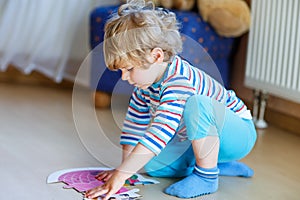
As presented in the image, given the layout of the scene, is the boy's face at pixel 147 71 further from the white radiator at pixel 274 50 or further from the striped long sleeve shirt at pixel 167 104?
the white radiator at pixel 274 50

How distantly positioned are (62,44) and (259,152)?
1068 mm

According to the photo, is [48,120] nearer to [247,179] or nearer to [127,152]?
[127,152]

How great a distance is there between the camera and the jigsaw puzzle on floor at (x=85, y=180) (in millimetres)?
1288

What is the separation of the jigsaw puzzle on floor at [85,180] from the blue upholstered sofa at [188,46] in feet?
1.70

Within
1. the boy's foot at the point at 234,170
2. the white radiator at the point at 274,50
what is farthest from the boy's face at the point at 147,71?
the white radiator at the point at 274,50

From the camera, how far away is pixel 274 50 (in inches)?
73.5

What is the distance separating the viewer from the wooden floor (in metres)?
1.33

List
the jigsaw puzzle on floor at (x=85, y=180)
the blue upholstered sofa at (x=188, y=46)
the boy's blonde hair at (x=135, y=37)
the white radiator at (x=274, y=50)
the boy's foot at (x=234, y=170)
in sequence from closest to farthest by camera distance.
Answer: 1. the boy's blonde hair at (x=135, y=37)
2. the jigsaw puzzle on floor at (x=85, y=180)
3. the boy's foot at (x=234, y=170)
4. the white radiator at (x=274, y=50)
5. the blue upholstered sofa at (x=188, y=46)

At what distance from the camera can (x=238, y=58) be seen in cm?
216

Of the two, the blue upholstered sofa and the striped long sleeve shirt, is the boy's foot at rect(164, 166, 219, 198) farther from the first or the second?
the blue upholstered sofa

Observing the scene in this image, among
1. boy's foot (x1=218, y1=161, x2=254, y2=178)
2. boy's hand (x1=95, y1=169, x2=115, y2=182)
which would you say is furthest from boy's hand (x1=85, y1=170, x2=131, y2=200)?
boy's foot (x1=218, y1=161, x2=254, y2=178)

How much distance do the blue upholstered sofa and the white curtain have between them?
0.30m

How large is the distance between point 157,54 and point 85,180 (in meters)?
0.37

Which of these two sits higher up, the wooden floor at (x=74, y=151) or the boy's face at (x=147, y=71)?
the boy's face at (x=147, y=71)
